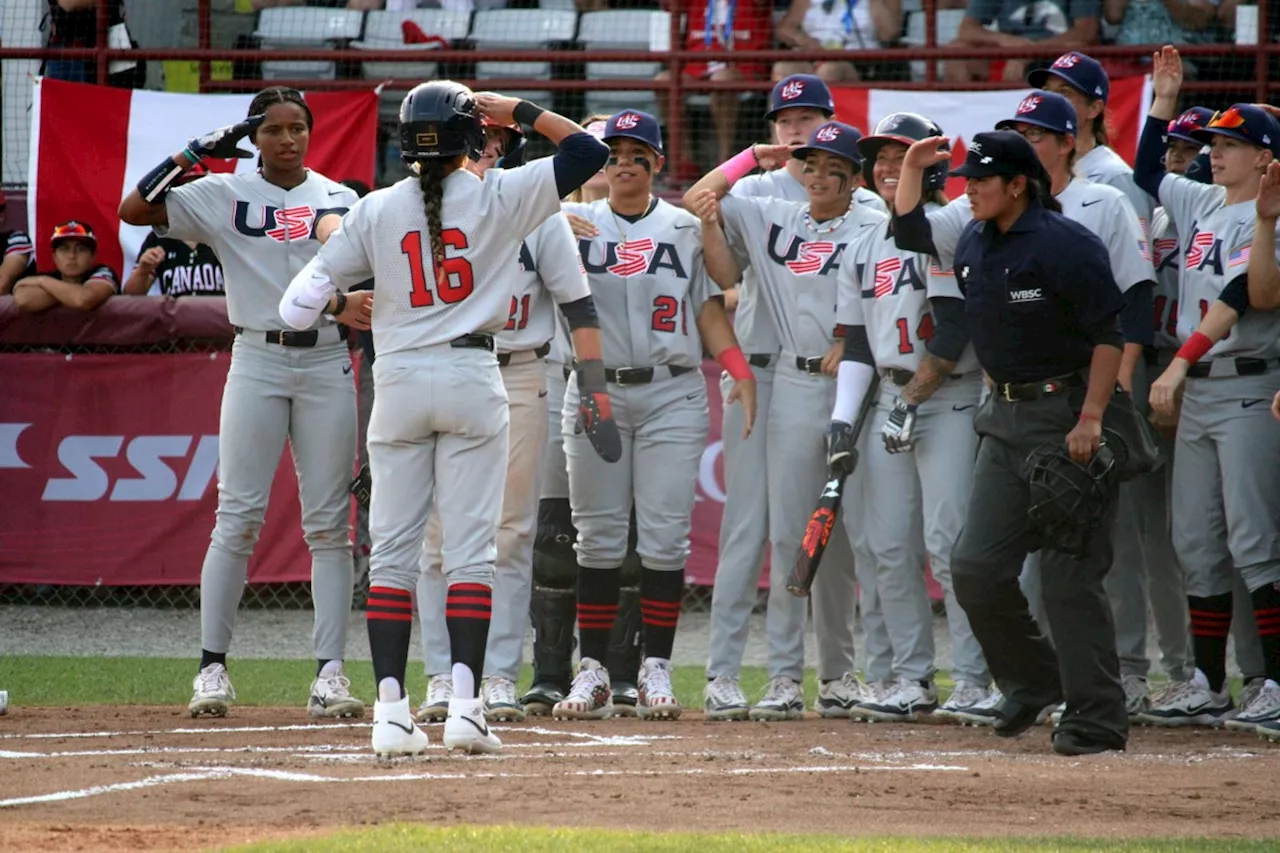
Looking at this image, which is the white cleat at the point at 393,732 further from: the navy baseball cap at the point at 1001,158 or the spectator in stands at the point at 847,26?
the spectator in stands at the point at 847,26

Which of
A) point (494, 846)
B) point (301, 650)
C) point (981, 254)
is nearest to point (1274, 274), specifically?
point (981, 254)

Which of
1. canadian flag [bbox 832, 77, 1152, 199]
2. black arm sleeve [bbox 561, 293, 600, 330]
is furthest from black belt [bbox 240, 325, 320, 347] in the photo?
canadian flag [bbox 832, 77, 1152, 199]

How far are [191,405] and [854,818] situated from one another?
7.06 meters

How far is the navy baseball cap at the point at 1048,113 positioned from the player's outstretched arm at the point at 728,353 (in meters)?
1.50

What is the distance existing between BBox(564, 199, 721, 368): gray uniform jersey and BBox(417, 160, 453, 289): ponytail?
1685 mm

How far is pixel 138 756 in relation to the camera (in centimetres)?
575

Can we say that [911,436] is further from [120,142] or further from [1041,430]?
[120,142]

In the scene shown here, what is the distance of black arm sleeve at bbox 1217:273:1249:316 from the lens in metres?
6.98

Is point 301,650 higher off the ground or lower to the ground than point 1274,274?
lower

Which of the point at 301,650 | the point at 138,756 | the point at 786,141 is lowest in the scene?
the point at 301,650

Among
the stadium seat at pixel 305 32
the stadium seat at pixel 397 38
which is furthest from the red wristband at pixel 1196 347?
the stadium seat at pixel 305 32

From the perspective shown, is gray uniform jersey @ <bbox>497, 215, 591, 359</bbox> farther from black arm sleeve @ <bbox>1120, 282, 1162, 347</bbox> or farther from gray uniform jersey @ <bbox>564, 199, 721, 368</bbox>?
black arm sleeve @ <bbox>1120, 282, 1162, 347</bbox>

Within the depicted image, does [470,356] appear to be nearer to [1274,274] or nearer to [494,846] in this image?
[494,846]

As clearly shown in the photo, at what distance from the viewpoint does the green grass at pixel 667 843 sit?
4102 mm
